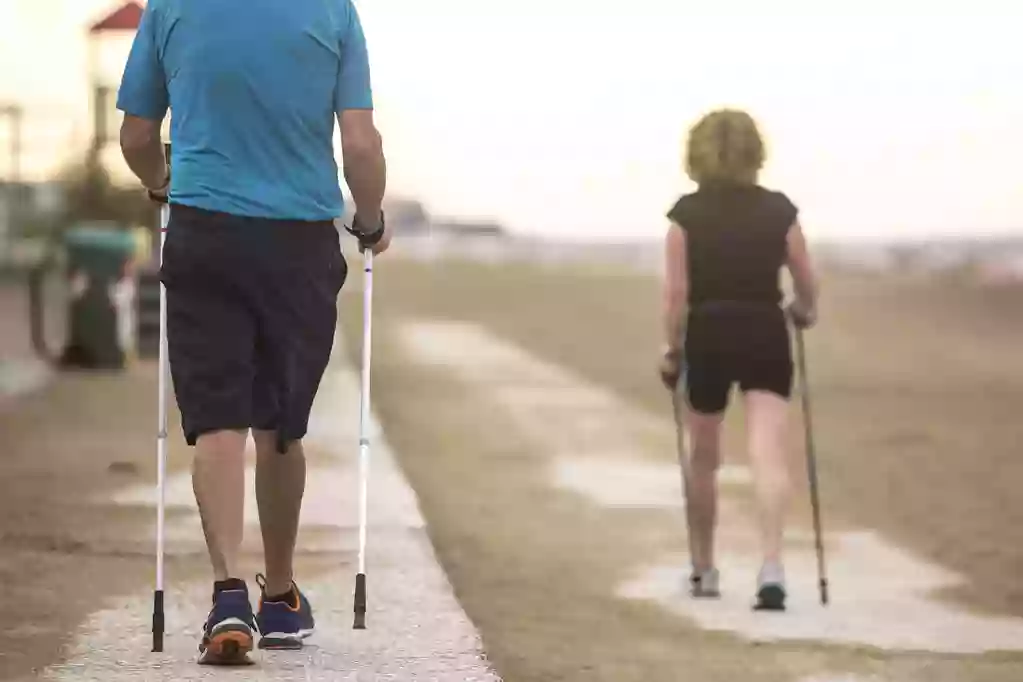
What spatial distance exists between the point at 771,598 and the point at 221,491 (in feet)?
7.53

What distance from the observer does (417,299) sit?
46.3 m

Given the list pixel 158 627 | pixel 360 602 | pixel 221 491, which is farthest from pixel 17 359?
pixel 221 491

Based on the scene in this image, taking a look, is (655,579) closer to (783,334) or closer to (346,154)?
(783,334)

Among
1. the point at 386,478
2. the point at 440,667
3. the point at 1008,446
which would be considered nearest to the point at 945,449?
the point at 1008,446

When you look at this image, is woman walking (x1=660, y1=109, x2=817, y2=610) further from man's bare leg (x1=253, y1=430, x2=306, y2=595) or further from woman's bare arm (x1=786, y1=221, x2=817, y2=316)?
man's bare leg (x1=253, y1=430, x2=306, y2=595)

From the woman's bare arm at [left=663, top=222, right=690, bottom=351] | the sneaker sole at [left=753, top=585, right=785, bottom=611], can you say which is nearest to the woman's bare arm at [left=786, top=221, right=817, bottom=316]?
the woman's bare arm at [left=663, top=222, right=690, bottom=351]

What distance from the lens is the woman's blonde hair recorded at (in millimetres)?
6910

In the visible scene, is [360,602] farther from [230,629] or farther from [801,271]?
[801,271]

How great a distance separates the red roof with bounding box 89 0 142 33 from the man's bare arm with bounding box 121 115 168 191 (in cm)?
1433

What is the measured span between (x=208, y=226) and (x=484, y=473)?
6038 millimetres

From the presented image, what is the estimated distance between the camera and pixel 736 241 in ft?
22.5

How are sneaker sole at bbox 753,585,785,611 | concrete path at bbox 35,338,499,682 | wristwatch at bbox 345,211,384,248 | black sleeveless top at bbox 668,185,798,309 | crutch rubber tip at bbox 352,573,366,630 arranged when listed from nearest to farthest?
concrete path at bbox 35,338,499,682 < wristwatch at bbox 345,211,384,248 < crutch rubber tip at bbox 352,573,366,630 < sneaker sole at bbox 753,585,785,611 < black sleeveless top at bbox 668,185,798,309

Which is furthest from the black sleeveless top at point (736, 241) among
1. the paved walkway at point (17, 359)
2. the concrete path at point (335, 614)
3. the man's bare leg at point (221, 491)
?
the paved walkway at point (17, 359)

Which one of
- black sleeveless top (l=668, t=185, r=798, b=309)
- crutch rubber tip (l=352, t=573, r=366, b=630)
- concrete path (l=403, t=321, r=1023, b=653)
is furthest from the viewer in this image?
black sleeveless top (l=668, t=185, r=798, b=309)
